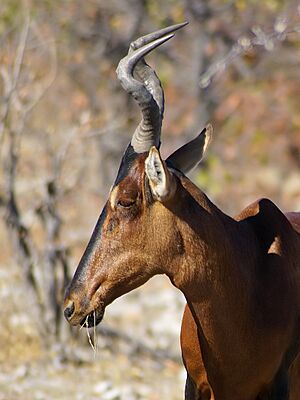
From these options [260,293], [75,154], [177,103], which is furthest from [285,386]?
[177,103]

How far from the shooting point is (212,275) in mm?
5246

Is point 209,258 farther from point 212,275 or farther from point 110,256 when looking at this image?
point 110,256

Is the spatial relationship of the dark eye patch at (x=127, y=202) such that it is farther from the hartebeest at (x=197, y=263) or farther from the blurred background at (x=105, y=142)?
the blurred background at (x=105, y=142)

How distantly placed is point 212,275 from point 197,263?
0.41 feet

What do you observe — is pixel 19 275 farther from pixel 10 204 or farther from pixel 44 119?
pixel 44 119

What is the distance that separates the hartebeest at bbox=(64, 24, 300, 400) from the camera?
16.7 ft

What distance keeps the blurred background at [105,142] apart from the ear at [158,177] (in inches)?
48.6

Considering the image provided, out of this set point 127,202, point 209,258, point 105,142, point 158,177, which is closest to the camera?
point 158,177

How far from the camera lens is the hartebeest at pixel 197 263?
5090 mm

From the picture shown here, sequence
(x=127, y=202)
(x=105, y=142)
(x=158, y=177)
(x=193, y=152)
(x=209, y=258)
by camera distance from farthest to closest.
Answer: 1. (x=105, y=142)
2. (x=193, y=152)
3. (x=209, y=258)
4. (x=127, y=202)
5. (x=158, y=177)

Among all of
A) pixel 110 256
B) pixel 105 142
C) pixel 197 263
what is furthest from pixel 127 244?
pixel 105 142

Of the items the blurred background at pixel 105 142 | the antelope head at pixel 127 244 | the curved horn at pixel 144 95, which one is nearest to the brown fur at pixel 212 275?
the antelope head at pixel 127 244

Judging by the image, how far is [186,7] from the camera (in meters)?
13.0

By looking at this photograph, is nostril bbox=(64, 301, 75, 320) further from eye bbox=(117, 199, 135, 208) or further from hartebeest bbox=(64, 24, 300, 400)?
eye bbox=(117, 199, 135, 208)
